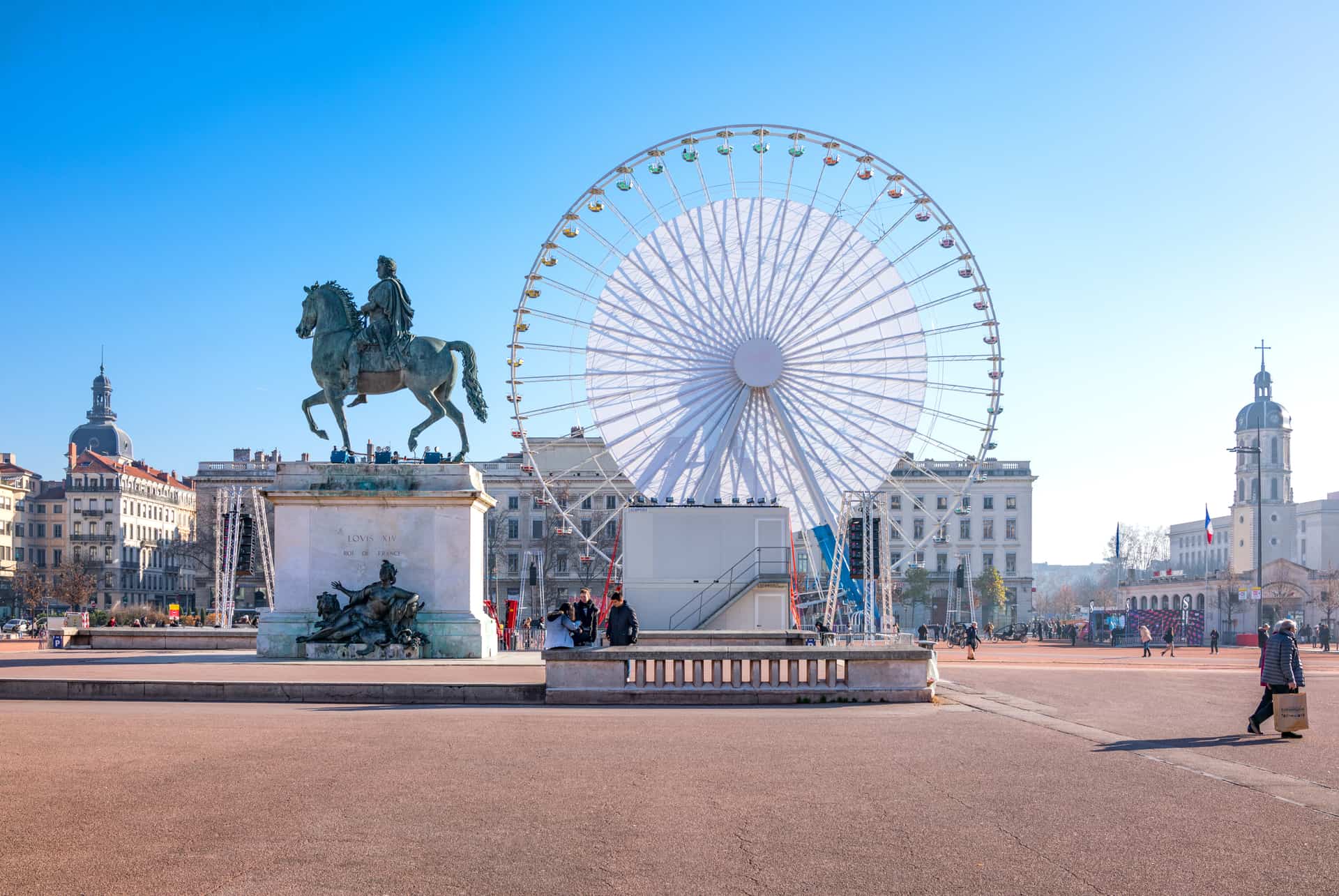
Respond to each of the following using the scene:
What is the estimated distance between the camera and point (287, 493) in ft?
101

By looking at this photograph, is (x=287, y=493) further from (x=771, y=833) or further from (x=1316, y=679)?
(x=1316, y=679)

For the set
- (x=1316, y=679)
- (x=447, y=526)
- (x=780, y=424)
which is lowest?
(x=1316, y=679)

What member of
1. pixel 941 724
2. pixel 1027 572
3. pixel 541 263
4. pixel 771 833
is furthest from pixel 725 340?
pixel 1027 572

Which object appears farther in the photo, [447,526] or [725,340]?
[725,340]

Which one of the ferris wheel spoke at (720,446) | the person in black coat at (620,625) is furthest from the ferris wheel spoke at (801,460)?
the person in black coat at (620,625)

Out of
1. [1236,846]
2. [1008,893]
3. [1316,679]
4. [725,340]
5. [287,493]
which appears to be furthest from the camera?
[725,340]

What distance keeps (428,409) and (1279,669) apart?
2084 centimetres

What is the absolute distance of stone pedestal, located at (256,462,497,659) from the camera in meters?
31.0

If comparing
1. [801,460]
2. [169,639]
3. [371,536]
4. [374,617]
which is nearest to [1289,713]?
[374,617]

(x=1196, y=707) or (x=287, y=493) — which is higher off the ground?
(x=287, y=493)

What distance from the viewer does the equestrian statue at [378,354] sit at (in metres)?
32.2

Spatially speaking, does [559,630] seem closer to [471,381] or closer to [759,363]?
[471,381]

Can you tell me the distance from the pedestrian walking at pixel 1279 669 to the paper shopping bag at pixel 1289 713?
289 mm

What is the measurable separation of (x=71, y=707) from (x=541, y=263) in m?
40.2
